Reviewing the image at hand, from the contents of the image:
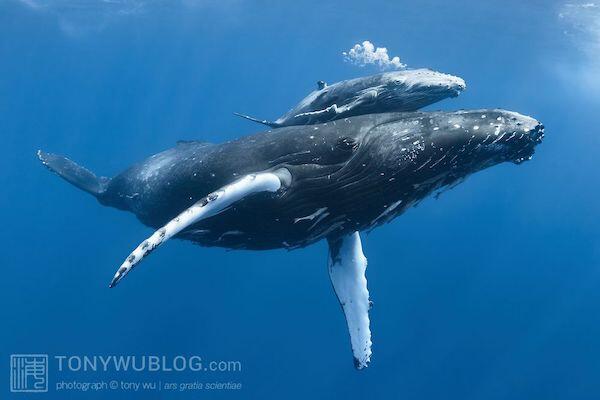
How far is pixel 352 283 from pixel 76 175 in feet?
33.0

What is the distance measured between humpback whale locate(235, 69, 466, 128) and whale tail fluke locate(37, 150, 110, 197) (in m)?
8.40

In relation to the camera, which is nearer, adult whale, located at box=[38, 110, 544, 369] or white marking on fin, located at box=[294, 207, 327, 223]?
adult whale, located at box=[38, 110, 544, 369]

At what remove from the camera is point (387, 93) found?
6586mm

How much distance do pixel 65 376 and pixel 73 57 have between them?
4616 centimetres

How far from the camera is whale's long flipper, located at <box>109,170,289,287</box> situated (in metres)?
5.23

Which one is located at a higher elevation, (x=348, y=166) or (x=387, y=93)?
(x=387, y=93)

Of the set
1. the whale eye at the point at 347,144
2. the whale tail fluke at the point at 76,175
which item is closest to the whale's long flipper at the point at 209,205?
the whale eye at the point at 347,144

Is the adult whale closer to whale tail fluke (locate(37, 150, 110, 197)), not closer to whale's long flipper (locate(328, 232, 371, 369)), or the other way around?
whale's long flipper (locate(328, 232, 371, 369))

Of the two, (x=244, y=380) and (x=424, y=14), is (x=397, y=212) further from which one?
(x=424, y=14)

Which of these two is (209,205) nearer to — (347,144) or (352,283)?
(347,144)

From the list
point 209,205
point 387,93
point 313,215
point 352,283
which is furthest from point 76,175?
point 387,93

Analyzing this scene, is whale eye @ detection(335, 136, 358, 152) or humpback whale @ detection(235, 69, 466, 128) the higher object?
humpback whale @ detection(235, 69, 466, 128)

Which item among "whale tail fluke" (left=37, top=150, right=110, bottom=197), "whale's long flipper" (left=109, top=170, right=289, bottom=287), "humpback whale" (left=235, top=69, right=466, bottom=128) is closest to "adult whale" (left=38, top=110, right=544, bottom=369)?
"whale's long flipper" (left=109, top=170, right=289, bottom=287)

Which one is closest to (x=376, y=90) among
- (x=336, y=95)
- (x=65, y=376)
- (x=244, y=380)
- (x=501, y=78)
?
(x=336, y=95)
